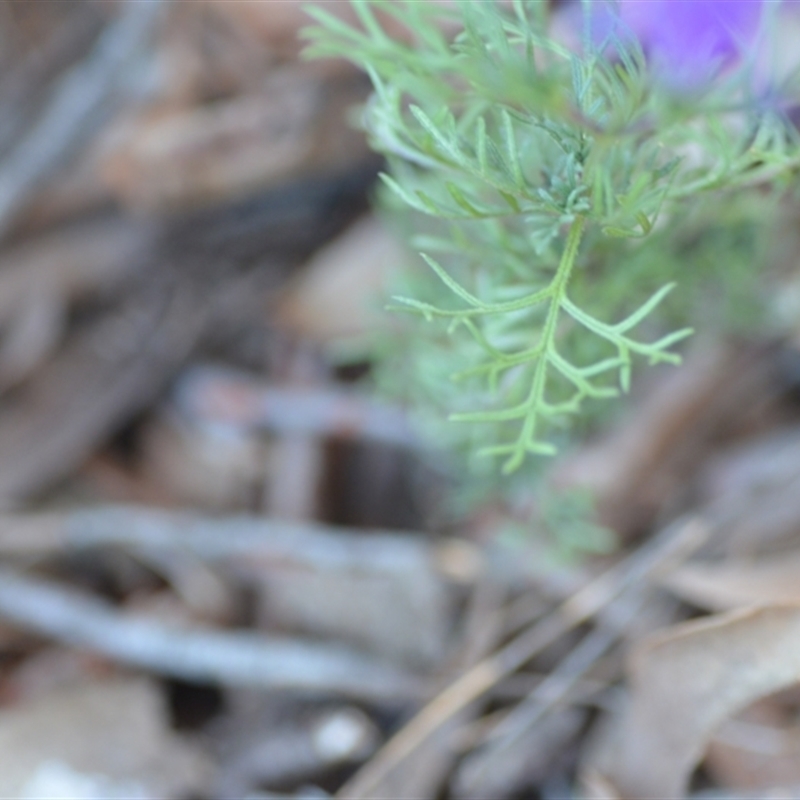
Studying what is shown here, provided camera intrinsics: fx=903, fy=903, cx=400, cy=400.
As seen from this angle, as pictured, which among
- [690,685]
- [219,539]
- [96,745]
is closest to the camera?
[690,685]

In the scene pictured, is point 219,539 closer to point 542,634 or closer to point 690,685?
point 542,634

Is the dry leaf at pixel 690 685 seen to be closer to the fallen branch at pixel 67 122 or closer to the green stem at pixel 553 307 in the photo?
the green stem at pixel 553 307

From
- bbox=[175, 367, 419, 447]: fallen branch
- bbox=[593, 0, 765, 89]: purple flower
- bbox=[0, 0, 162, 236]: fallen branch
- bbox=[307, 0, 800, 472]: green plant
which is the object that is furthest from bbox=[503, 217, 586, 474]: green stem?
Result: bbox=[0, 0, 162, 236]: fallen branch

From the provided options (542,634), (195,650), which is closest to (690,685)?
(542,634)

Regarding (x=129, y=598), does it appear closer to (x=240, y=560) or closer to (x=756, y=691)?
(x=240, y=560)

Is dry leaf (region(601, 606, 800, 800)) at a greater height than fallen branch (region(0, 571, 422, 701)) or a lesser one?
lesser

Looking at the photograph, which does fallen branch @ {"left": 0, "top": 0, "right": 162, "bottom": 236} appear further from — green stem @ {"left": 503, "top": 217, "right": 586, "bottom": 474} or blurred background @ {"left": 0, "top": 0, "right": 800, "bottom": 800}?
green stem @ {"left": 503, "top": 217, "right": 586, "bottom": 474}

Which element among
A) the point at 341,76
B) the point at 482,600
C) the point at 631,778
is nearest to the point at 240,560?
the point at 482,600
